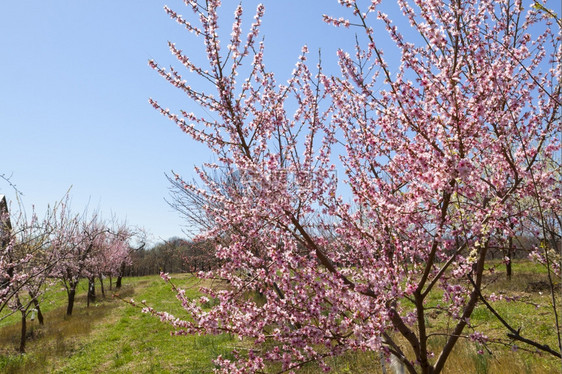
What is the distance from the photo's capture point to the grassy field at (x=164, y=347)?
6.62 m

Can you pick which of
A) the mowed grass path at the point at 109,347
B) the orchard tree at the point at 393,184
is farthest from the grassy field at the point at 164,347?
the orchard tree at the point at 393,184

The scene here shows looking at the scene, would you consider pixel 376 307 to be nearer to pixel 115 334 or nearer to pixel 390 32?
pixel 390 32

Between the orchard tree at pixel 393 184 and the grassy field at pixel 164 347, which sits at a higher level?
the orchard tree at pixel 393 184

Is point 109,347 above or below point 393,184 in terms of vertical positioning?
below

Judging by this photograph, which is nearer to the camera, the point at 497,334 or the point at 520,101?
the point at 520,101

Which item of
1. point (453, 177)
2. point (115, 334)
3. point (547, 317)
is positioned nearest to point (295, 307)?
point (453, 177)

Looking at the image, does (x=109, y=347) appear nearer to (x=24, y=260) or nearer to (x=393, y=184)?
(x=24, y=260)

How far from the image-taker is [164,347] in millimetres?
10391

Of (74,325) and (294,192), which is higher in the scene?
(294,192)

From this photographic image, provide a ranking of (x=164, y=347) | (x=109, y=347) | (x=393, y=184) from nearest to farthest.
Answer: (x=393, y=184), (x=164, y=347), (x=109, y=347)

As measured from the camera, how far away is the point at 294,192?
3.77 m

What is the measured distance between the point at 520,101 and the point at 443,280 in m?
1.97

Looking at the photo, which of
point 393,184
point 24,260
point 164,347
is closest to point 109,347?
point 164,347

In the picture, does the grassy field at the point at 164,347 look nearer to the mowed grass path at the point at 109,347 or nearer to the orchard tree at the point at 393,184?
the mowed grass path at the point at 109,347
